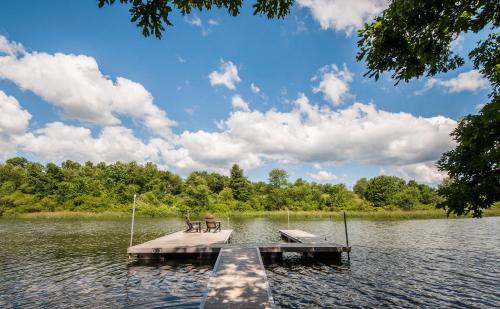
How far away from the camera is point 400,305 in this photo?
10.5 m

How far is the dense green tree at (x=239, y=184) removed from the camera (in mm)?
85750

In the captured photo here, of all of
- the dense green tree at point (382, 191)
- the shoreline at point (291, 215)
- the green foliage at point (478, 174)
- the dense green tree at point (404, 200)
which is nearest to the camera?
the green foliage at point (478, 174)

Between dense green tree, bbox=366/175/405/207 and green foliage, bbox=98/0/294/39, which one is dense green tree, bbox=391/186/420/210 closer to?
dense green tree, bbox=366/175/405/207

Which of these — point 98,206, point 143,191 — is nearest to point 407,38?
point 98,206

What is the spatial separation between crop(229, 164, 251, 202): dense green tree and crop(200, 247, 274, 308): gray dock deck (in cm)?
7137

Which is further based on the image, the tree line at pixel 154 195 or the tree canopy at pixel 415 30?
the tree line at pixel 154 195

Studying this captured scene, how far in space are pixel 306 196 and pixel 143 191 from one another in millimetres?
49790

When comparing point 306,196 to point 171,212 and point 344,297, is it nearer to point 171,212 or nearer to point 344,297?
point 171,212

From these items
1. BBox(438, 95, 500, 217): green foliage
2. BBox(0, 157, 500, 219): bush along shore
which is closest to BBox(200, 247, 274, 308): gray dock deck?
BBox(438, 95, 500, 217): green foliage

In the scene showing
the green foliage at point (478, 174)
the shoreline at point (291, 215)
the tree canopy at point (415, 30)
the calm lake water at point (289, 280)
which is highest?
the tree canopy at point (415, 30)

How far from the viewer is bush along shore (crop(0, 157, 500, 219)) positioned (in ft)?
220

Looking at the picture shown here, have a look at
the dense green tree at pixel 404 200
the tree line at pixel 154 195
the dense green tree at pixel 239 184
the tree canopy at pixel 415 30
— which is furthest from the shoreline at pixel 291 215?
the tree canopy at pixel 415 30

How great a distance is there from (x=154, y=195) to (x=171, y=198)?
4.65 metres

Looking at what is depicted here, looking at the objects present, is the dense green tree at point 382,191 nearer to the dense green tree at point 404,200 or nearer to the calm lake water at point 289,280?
the dense green tree at point 404,200
